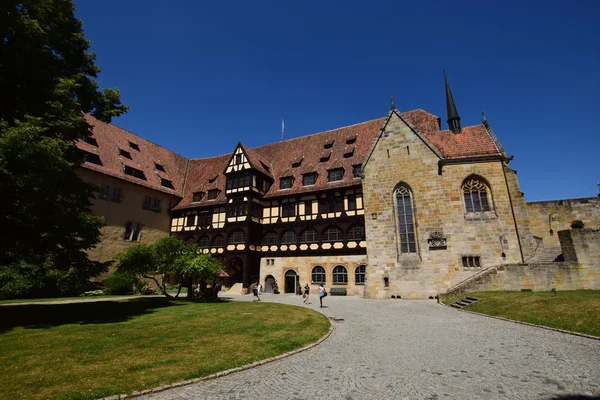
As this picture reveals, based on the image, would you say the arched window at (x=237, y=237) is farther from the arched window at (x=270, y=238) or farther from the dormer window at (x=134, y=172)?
the dormer window at (x=134, y=172)

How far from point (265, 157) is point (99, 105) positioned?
24.7 m

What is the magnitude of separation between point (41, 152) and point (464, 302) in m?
21.5

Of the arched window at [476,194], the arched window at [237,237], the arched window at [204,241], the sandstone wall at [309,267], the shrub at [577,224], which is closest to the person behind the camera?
the shrub at [577,224]

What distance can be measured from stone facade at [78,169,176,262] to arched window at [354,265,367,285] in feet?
80.3

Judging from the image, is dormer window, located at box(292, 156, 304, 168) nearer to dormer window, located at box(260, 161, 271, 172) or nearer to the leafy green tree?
dormer window, located at box(260, 161, 271, 172)

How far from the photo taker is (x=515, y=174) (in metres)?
21.9

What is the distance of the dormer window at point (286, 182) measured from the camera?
32406mm

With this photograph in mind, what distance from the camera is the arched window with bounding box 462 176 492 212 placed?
22203mm

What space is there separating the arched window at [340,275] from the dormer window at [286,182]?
10.6m

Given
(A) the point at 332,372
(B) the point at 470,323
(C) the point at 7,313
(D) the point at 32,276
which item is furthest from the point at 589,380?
(D) the point at 32,276

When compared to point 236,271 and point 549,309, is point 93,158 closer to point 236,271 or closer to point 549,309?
point 236,271

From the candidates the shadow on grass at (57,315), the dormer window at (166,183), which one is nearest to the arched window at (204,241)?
the dormer window at (166,183)

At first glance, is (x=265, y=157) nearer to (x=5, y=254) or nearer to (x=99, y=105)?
(x=99, y=105)

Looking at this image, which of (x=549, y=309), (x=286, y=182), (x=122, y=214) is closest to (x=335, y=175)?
(x=286, y=182)
